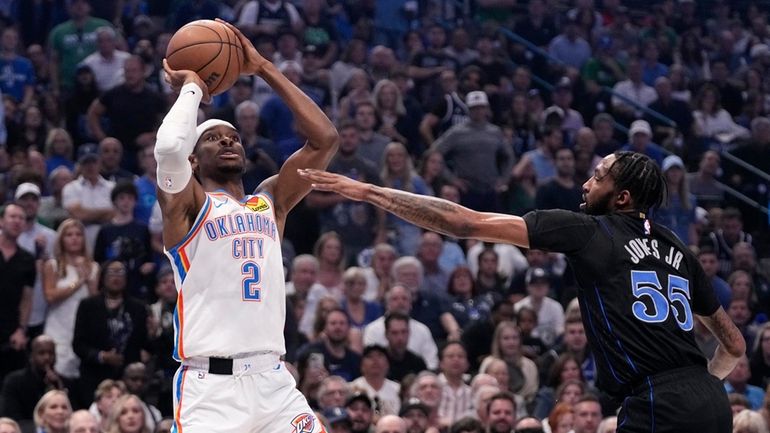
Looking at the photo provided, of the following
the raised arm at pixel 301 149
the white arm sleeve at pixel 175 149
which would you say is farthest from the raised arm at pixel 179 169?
the raised arm at pixel 301 149

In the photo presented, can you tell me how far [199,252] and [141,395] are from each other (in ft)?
16.3

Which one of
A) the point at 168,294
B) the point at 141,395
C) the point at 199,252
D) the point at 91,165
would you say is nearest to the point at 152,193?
the point at 91,165

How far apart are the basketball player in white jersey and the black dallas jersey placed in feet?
4.66

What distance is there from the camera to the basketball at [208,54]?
24.8 feet

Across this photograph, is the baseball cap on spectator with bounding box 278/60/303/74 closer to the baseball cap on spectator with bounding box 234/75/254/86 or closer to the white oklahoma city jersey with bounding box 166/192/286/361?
the baseball cap on spectator with bounding box 234/75/254/86

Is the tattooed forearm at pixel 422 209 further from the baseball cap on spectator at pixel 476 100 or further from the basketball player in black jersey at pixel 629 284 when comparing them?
the baseball cap on spectator at pixel 476 100

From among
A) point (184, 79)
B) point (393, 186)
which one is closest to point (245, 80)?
point (393, 186)

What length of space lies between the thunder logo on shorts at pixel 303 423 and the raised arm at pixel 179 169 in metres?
1.04

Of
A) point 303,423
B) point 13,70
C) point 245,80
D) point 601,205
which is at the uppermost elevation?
point 601,205

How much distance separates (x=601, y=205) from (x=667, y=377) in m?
0.89

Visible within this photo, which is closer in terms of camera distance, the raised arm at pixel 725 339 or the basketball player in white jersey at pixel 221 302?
the basketball player in white jersey at pixel 221 302

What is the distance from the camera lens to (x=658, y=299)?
21.6 ft

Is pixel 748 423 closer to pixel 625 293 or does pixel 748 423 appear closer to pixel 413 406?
pixel 413 406

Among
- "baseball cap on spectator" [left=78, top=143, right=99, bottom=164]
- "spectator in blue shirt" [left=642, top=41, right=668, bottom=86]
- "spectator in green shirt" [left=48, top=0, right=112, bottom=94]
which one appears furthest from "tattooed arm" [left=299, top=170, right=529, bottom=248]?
"spectator in blue shirt" [left=642, top=41, right=668, bottom=86]
